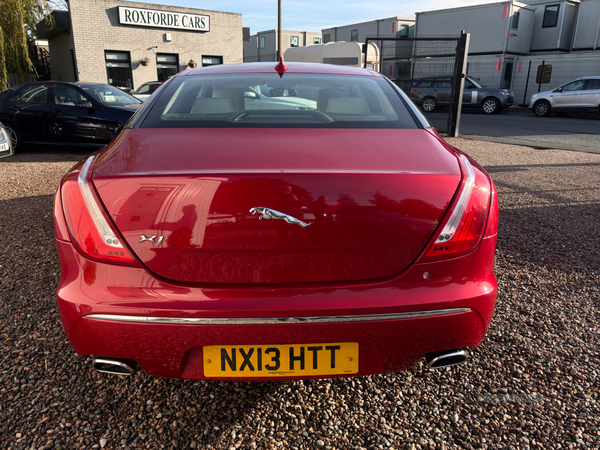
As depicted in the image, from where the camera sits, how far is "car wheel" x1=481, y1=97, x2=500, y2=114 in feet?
61.2

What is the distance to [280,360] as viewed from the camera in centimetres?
160

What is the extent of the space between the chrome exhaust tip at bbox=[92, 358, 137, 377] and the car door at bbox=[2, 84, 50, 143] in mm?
8146

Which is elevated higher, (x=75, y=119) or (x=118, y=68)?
(x=118, y=68)

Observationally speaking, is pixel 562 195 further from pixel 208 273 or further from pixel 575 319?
pixel 208 273

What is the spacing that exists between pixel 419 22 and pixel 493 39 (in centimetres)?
401

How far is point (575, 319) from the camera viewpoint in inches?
105

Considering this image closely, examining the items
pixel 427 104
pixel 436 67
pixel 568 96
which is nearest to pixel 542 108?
pixel 568 96

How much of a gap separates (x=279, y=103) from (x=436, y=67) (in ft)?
33.2

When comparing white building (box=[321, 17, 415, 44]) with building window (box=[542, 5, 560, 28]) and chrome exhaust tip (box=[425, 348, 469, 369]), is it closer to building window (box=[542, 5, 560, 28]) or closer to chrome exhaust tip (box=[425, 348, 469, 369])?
building window (box=[542, 5, 560, 28])

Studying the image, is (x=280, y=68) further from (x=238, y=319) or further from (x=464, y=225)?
(x=238, y=319)

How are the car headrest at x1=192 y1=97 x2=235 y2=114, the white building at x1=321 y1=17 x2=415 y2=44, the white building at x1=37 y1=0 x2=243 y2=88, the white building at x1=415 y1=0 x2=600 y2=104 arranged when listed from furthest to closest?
the white building at x1=321 y1=17 x2=415 y2=44 → the white building at x1=415 y1=0 x2=600 y2=104 → the white building at x1=37 y1=0 x2=243 y2=88 → the car headrest at x1=192 y1=97 x2=235 y2=114

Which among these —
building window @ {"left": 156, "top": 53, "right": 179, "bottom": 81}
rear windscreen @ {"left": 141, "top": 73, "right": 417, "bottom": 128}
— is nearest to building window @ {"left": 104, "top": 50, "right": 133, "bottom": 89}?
building window @ {"left": 156, "top": 53, "right": 179, "bottom": 81}

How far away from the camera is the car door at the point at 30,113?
838 cm

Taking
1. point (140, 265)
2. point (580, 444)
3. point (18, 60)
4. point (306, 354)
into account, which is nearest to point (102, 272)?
point (140, 265)
